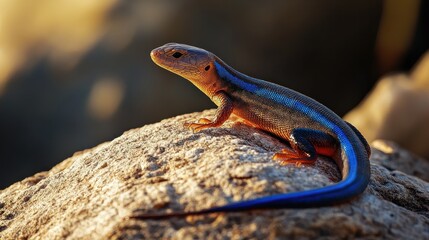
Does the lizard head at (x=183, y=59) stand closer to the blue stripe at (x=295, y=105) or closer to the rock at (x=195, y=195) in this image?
the blue stripe at (x=295, y=105)

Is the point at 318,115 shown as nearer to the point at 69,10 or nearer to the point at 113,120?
the point at 113,120

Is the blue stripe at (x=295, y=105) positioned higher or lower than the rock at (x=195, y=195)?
higher

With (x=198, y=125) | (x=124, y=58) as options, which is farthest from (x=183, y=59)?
(x=124, y=58)

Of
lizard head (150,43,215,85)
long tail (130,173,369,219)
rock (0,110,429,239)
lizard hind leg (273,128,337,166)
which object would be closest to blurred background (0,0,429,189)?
lizard head (150,43,215,85)

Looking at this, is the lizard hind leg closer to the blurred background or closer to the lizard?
the lizard

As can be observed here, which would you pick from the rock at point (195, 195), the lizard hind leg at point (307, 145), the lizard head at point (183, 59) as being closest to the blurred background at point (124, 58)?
the lizard head at point (183, 59)

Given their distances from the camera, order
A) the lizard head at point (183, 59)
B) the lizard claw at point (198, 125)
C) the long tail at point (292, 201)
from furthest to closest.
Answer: the lizard head at point (183, 59)
the lizard claw at point (198, 125)
the long tail at point (292, 201)

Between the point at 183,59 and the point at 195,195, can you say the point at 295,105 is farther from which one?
the point at 195,195
